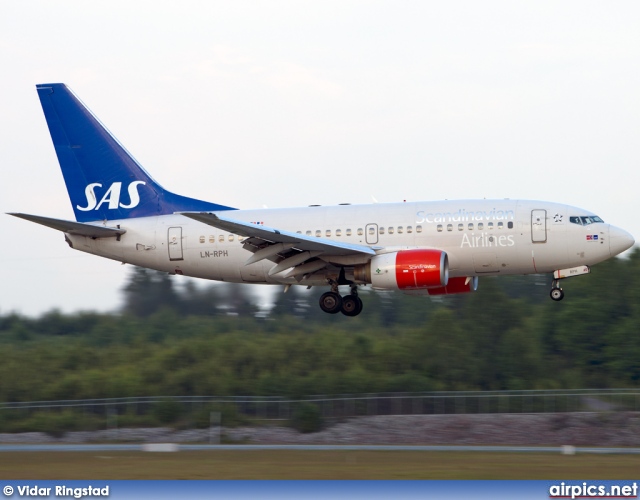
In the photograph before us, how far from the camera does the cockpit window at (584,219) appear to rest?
38.2 m

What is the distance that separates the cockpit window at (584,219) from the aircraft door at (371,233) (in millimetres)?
7081

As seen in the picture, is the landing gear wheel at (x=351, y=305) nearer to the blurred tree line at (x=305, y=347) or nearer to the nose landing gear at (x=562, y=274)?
the nose landing gear at (x=562, y=274)

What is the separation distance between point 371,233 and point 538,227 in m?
6.07

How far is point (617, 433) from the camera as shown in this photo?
4731cm

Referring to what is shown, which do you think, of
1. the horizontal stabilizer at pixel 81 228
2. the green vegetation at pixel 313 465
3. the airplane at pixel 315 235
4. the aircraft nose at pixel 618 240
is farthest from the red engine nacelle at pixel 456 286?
the horizontal stabilizer at pixel 81 228

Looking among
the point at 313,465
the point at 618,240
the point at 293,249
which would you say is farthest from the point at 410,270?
the point at 313,465

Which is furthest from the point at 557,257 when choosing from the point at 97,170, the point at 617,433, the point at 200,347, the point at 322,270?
the point at 200,347

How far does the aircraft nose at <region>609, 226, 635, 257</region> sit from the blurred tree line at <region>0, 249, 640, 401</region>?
95.7 feet

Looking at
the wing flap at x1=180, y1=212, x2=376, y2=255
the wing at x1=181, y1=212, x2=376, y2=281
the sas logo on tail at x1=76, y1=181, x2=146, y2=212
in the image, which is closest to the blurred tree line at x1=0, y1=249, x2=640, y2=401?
the sas logo on tail at x1=76, y1=181, x2=146, y2=212

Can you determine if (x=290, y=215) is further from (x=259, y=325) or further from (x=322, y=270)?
(x=259, y=325)

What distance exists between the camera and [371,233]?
→ 39156 millimetres

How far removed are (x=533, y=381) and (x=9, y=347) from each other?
3654 centimetres

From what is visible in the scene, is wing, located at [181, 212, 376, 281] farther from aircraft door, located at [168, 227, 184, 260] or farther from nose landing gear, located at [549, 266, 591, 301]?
nose landing gear, located at [549, 266, 591, 301]

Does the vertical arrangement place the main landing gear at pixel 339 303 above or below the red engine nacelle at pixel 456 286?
below
